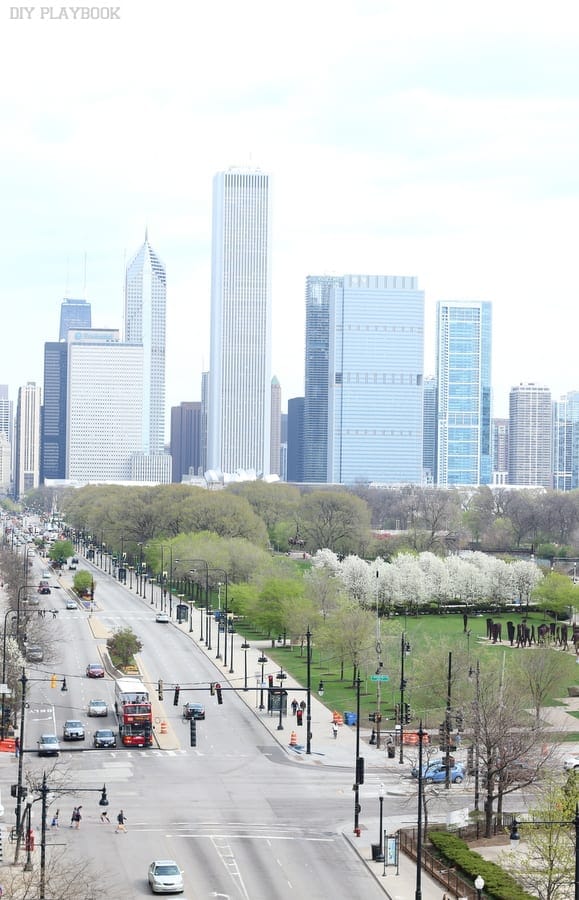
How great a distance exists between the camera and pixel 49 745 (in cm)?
6031

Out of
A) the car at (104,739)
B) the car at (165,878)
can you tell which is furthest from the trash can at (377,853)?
the car at (104,739)

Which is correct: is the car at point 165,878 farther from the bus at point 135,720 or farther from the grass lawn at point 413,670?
the grass lawn at point 413,670

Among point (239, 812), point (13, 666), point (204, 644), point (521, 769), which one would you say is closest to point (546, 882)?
point (521, 769)

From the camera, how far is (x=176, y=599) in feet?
453

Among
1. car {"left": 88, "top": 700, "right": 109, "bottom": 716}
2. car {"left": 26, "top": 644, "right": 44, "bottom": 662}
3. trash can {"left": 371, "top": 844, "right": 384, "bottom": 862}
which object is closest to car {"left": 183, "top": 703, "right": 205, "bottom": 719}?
car {"left": 88, "top": 700, "right": 109, "bottom": 716}

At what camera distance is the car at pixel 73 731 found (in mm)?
63969

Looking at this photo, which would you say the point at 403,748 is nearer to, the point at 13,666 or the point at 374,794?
the point at 374,794

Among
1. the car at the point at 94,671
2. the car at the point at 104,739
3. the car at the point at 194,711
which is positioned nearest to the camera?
the car at the point at 104,739

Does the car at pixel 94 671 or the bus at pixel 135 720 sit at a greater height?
the bus at pixel 135 720

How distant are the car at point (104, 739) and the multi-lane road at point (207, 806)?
26.0 inches

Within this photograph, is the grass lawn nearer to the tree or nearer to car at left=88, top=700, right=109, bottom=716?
the tree

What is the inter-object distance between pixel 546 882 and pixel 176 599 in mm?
99960

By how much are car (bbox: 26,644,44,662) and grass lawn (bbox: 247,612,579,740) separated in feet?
50.4

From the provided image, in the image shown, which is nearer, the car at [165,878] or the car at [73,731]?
the car at [165,878]
